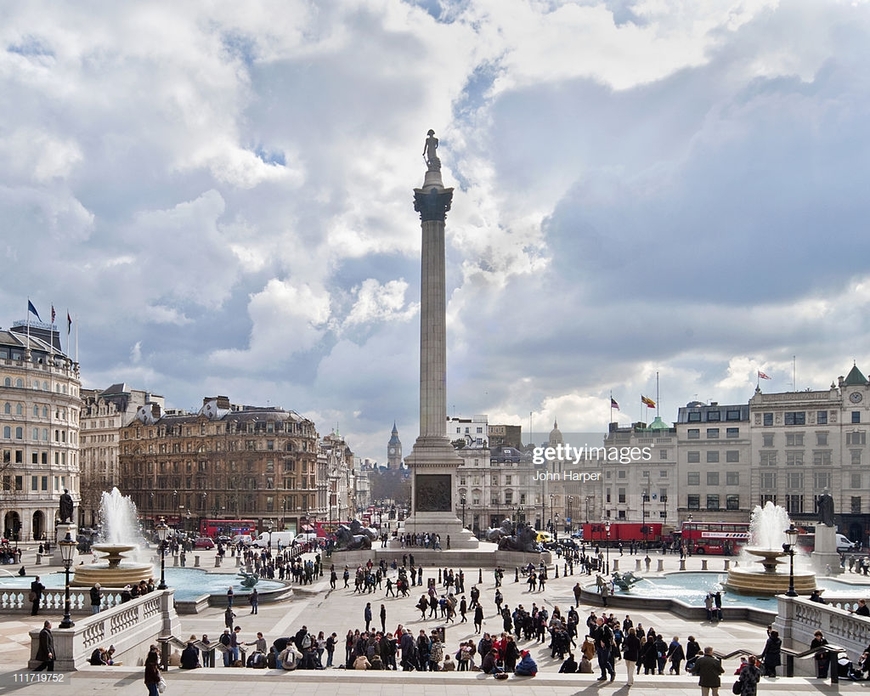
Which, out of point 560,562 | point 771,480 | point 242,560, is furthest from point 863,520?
point 242,560

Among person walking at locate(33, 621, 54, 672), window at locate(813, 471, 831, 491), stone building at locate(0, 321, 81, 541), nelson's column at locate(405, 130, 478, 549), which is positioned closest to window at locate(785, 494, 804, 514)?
window at locate(813, 471, 831, 491)

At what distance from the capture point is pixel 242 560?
6644cm

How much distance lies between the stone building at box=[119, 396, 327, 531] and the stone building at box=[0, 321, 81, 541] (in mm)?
21884

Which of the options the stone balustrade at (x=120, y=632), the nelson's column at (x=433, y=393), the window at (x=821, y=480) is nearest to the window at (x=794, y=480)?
the window at (x=821, y=480)

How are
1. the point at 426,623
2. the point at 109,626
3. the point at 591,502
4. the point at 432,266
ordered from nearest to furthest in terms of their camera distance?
the point at 109,626
the point at 426,623
the point at 432,266
the point at 591,502

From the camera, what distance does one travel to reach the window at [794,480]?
318 ft

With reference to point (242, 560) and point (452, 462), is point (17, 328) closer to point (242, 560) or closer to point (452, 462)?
point (242, 560)

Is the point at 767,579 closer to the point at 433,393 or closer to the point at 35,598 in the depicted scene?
the point at 35,598

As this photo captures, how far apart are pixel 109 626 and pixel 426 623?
51.8 ft

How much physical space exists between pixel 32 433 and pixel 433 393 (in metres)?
42.8

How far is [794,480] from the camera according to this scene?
97.5 meters

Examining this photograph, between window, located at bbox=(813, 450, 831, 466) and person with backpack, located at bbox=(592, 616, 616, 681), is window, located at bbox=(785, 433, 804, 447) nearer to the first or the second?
window, located at bbox=(813, 450, 831, 466)

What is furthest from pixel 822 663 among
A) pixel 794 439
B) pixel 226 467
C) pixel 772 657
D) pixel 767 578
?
pixel 226 467

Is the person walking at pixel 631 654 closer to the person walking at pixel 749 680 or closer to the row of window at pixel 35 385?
the person walking at pixel 749 680
